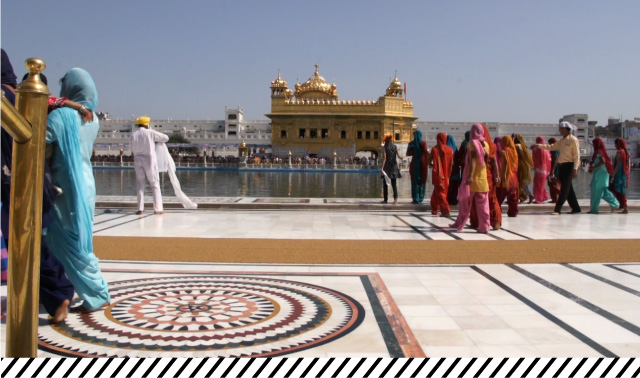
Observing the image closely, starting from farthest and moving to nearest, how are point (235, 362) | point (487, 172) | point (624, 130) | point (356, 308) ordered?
point (624, 130)
point (487, 172)
point (356, 308)
point (235, 362)

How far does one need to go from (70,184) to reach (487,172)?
4824mm

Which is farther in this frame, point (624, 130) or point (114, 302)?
point (624, 130)

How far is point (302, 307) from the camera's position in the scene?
311 cm

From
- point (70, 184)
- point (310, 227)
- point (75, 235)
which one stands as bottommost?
point (310, 227)

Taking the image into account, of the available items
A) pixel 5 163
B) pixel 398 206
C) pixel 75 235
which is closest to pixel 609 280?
pixel 75 235

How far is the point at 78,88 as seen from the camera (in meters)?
3.02

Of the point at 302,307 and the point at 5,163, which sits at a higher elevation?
the point at 5,163

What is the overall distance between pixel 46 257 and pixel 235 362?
A: 4.53 feet

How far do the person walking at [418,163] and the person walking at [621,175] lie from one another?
2744 mm

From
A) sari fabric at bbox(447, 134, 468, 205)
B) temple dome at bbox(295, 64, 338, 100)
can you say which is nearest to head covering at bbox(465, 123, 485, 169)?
sari fabric at bbox(447, 134, 468, 205)

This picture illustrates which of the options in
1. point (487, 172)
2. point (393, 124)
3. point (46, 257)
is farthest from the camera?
point (393, 124)

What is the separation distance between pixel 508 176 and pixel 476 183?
153 cm

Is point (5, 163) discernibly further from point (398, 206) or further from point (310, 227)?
point (398, 206)

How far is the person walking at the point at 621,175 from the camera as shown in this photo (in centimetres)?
862
